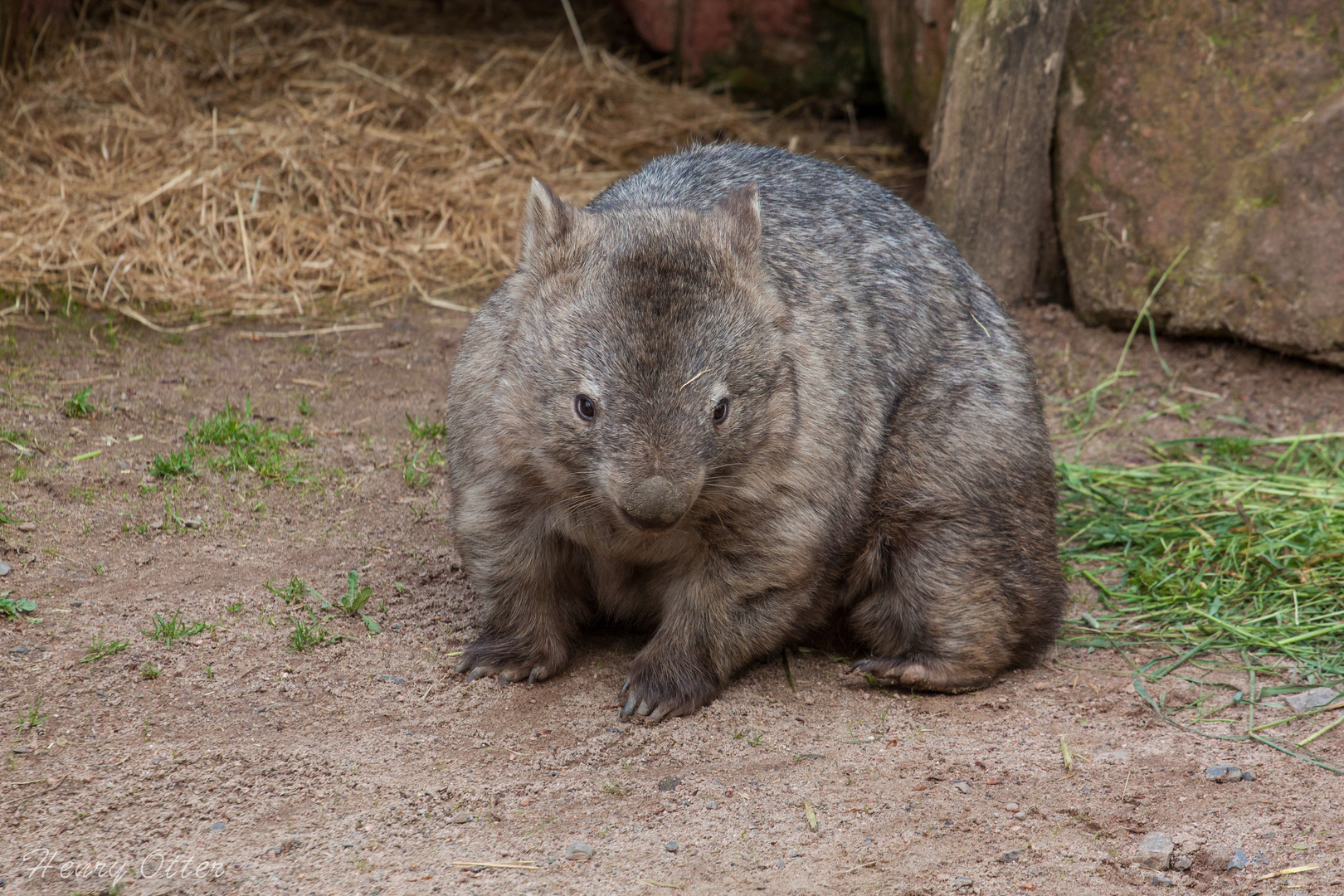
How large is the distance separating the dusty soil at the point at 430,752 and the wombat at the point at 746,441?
0.22 metres

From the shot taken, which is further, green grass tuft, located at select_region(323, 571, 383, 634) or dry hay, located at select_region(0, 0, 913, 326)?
dry hay, located at select_region(0, 0, 913, 326)

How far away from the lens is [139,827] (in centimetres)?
333

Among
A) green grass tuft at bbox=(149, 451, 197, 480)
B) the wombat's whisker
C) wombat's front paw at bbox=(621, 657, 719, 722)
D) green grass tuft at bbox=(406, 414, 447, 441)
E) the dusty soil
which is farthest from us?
green grass tuft at bbox=(406, 414, 447, 441)

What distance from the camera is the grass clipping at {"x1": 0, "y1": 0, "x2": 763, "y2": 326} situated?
6992mm

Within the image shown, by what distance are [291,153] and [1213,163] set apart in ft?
16.6

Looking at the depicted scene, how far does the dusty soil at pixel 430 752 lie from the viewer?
3.33 meters

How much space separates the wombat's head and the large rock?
11.0 ft

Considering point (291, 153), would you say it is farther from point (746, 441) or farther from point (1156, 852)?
point (1156, 852)

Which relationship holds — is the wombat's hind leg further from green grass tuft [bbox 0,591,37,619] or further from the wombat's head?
green grass tuft [bbox 0,591,37,619]

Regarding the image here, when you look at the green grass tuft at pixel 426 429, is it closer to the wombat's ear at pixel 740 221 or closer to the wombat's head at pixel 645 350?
the wombat's head at pixel 645 350

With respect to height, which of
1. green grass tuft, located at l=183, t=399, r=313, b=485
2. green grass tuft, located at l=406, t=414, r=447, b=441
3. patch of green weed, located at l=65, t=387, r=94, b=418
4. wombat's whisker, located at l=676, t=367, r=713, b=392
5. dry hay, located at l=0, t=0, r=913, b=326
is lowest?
green grass tuft, located at l=406, t=414, r=447, b=441

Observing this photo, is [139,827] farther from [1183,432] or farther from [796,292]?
[1183,432]

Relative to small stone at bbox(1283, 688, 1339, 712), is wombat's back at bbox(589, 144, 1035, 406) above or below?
above

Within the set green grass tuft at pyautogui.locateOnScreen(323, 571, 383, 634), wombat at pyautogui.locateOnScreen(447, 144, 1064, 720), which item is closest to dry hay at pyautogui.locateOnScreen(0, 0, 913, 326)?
green grass tuft at pyautogui.locateOnScreen(323, 571, 383, 634)
